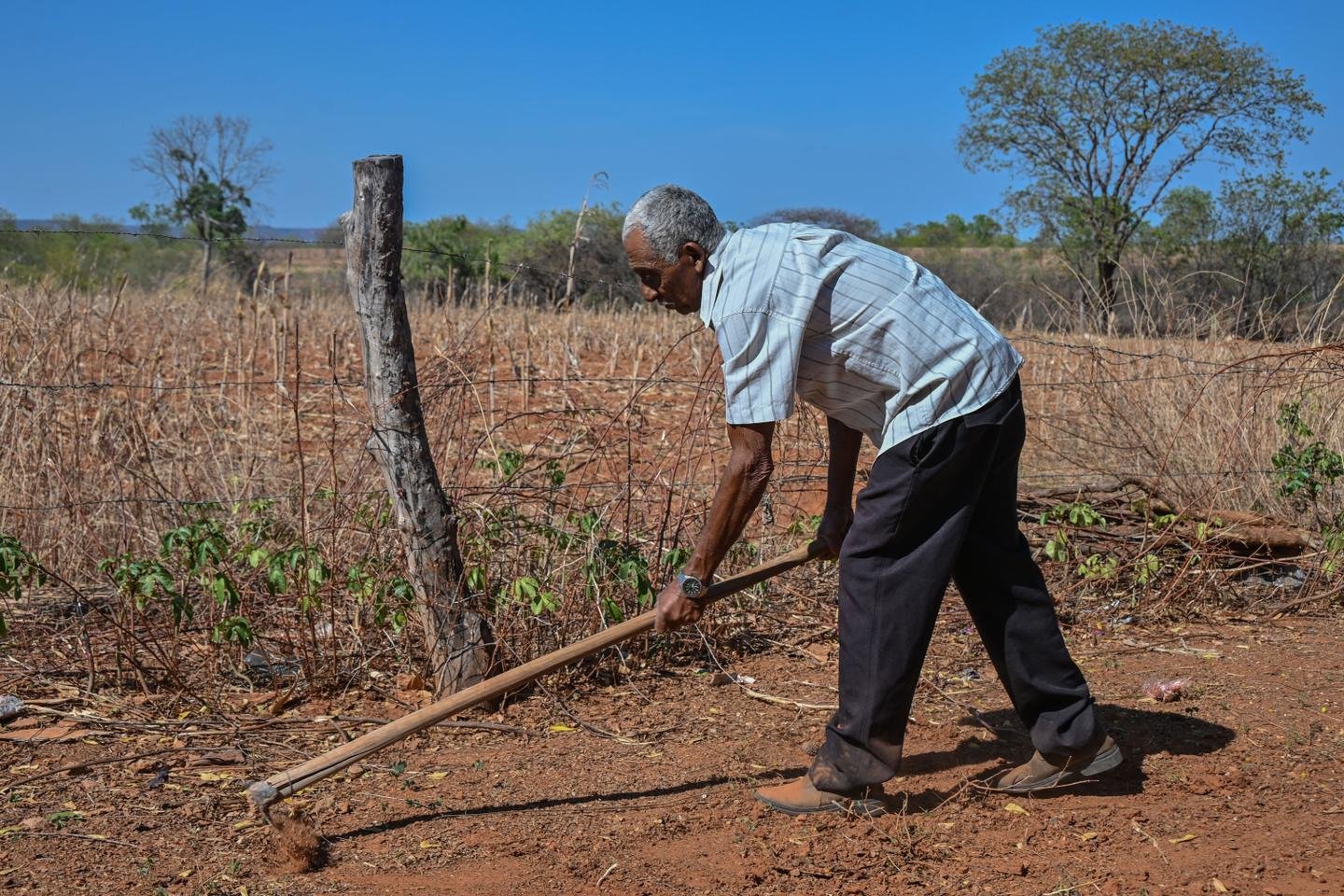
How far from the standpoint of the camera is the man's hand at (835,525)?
11.3ft

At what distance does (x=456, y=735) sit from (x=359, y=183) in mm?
1755

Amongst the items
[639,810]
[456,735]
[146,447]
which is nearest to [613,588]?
[456,735]

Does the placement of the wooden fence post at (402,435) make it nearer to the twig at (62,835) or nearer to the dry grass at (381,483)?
the dry grass at (381,483)

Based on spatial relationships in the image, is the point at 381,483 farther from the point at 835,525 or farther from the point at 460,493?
the point at 835,525

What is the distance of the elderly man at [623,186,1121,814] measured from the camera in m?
2.79

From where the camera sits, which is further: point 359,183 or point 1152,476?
point 1152,476

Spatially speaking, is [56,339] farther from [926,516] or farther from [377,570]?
[926,516]

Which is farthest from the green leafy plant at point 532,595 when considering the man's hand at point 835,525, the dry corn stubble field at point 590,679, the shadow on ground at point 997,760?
the man's hand at point 835,525

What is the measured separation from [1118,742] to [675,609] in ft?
5.25

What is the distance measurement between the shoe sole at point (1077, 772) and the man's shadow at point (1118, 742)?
0.08 metres

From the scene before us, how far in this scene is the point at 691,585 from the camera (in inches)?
119

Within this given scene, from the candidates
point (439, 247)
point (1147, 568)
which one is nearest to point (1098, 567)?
point (1147, 568)

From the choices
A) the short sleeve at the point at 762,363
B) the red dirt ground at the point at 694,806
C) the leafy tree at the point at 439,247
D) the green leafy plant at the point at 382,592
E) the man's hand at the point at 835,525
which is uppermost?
the leafy tree at the point at 439,247

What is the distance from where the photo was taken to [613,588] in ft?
14.3
